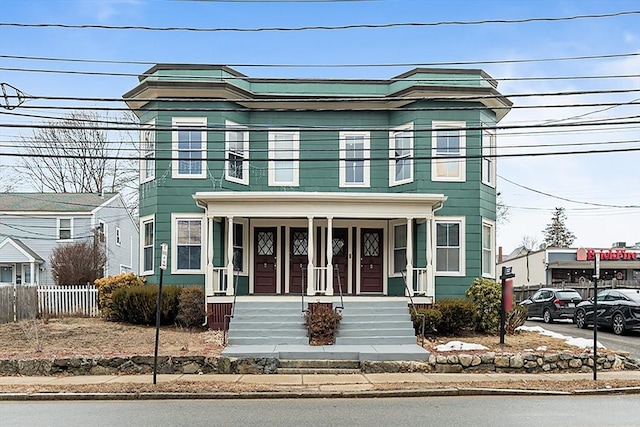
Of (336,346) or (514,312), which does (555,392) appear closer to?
(336,346)

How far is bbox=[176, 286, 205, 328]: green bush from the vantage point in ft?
61.2


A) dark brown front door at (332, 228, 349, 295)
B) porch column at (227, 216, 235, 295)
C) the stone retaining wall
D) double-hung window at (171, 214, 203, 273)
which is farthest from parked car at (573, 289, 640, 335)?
double-hung window at (171, 214, 203, 273)

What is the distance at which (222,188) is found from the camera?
2094cm

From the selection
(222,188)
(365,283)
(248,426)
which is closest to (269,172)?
(222,188)

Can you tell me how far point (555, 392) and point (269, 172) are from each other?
12.4 meters

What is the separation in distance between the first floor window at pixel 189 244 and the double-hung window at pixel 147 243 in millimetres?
1139

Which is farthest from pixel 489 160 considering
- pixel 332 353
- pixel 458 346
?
pixel 332 353

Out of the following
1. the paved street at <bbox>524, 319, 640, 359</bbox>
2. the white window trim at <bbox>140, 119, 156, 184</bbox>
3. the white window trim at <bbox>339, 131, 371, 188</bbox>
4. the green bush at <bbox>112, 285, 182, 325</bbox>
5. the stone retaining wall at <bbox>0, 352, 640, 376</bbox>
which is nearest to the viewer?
the stone retaining wall at <bbox>0, 352, 640, 376</bbox>

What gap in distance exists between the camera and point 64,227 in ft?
113

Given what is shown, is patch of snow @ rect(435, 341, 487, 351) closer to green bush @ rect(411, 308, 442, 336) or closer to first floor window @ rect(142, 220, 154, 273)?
green bush @ rect(411, 308, 442, 336)

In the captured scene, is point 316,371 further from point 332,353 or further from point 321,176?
point 321,176

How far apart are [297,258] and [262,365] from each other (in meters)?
7.60

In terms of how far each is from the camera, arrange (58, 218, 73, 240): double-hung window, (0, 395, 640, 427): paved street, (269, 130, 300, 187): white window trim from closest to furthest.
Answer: (0, 395, 640, 427): paved street → (269, 130, 300, 187): white window trim → (58, 218, 73, 240): double-hung window

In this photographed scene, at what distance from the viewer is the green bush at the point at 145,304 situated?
19.0 meters
